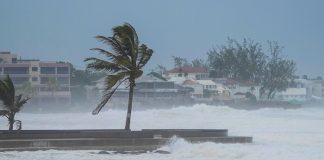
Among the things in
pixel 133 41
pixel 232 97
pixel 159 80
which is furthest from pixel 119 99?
pixel 133 41

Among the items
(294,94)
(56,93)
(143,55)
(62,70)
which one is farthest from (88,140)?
(294,94)

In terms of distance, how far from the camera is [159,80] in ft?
300

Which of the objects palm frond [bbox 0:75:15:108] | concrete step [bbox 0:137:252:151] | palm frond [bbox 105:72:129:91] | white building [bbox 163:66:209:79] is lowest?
concrete step [bbox 0:137:252:151]

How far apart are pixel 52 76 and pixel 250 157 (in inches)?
2840

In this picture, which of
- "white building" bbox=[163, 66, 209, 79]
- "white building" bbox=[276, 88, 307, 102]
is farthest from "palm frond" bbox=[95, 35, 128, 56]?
"white building" bbox=[276, 88, 307, 102]

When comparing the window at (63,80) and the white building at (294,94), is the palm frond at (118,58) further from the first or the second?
the white building at (294,94)

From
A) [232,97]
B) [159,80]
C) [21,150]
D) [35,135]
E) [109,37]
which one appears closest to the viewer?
[21,150]

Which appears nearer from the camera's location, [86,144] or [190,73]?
[86,144]

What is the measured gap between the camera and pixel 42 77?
284ft

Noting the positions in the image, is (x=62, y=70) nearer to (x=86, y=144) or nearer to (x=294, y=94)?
(x=294, y=94)

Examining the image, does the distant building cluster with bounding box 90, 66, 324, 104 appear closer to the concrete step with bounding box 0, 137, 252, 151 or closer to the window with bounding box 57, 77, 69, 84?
the window with bounding box 57, 77, 69, 84

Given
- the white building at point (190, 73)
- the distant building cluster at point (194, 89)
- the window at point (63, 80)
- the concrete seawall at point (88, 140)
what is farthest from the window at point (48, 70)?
the concrete seawall at point (88, 140)

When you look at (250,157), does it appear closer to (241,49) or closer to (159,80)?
(159,80)

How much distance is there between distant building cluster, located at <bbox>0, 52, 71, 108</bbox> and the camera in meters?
84.7
